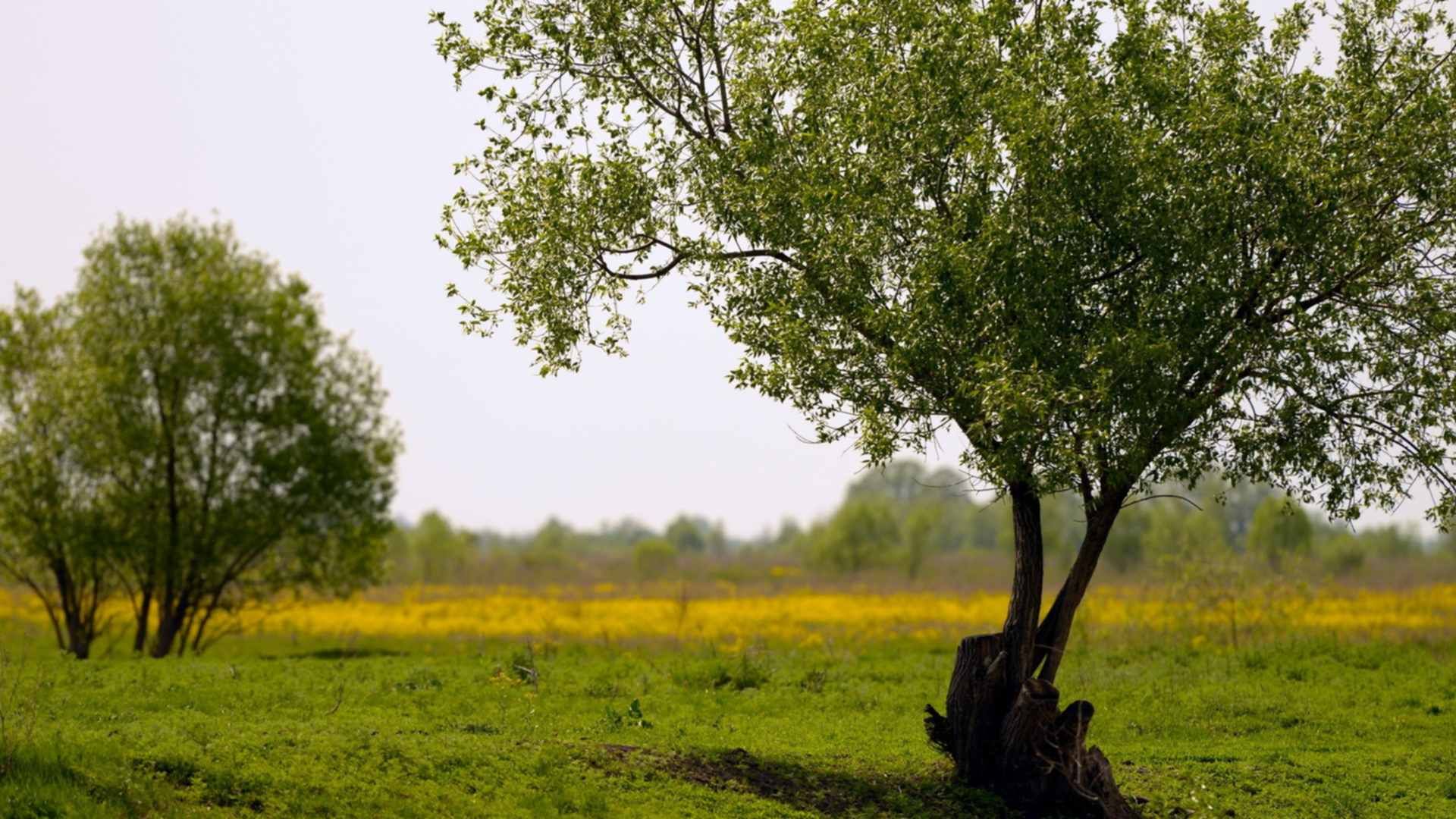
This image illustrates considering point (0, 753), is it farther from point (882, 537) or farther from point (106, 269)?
point (882, 537)

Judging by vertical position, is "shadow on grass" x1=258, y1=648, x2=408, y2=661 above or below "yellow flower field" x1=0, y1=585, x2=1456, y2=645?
below

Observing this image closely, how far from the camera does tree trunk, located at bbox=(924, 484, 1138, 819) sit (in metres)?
16.8

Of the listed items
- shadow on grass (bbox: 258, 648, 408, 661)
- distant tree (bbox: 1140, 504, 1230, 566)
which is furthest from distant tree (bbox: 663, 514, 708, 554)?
shadow on grass (bbox: 258, 648, 408, 661)

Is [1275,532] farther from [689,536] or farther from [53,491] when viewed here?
[689,536]

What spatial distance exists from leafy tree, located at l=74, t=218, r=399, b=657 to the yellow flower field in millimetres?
2709

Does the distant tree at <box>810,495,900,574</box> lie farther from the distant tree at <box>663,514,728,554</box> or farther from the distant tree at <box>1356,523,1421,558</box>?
the distant tree at <box>663,514,728,554</box>

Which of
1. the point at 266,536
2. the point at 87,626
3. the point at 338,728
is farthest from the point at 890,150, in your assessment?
the point at 87,626

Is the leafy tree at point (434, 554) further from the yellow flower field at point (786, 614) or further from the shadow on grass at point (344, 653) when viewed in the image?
the shadow on grass at point (344, 653)

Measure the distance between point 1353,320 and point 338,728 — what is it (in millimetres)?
15166

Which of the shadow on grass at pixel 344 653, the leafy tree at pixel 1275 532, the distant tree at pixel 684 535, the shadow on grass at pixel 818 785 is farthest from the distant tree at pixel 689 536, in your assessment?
the shadow on grass at pixel 818 785

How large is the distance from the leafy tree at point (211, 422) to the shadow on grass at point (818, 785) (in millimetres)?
22606

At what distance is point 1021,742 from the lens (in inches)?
667

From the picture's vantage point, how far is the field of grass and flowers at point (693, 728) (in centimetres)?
1506

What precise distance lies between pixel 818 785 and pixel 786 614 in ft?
130
